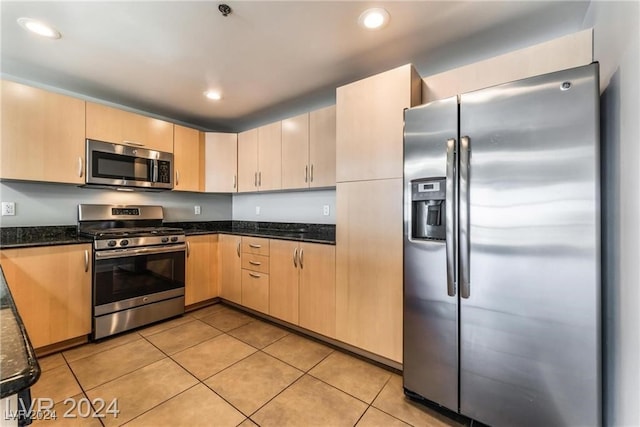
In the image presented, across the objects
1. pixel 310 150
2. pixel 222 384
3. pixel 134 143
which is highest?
pixel 134 143

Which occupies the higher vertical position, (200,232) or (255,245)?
(200,232)

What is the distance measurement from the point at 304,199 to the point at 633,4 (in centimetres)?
266

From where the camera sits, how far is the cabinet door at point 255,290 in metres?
2.77

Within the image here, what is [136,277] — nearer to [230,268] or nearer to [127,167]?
[230,268]

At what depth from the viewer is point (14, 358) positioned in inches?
21.6

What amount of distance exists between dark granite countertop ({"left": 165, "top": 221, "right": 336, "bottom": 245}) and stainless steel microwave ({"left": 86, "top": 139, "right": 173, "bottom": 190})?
2.23 ft

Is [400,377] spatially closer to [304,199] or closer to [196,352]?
[196,352]

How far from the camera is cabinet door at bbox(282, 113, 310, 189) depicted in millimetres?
2746

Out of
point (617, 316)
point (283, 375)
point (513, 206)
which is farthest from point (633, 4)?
point (283, 375)

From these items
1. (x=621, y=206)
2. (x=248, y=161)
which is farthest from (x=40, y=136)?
(x=621, y=206)

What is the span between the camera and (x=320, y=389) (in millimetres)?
1777

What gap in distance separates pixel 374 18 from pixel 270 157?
69.6 inches

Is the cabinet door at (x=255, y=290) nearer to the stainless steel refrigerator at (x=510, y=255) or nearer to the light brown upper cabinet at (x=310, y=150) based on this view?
the light brown upper cabinet at (x=310, y=150)

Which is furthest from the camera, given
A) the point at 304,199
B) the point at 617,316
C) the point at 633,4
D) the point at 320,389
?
the point at 304,199
